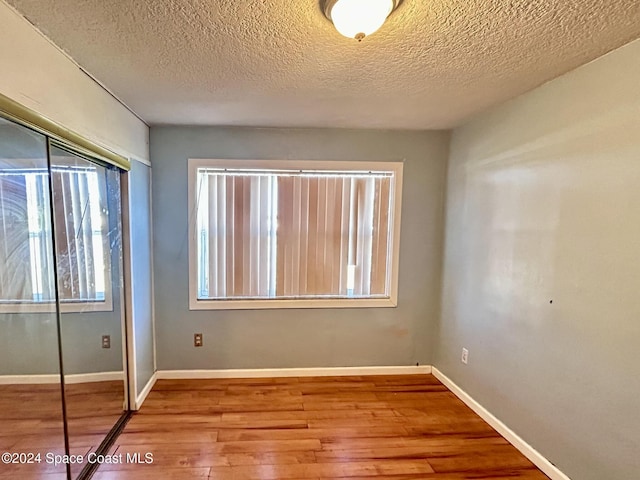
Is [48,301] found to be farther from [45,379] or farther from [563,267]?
[563,267]

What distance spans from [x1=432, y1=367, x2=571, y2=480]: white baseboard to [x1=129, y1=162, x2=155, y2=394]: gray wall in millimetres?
2592

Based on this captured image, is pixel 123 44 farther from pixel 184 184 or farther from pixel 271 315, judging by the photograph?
pixel 271 315

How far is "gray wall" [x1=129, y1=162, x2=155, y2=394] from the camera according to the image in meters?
2.57

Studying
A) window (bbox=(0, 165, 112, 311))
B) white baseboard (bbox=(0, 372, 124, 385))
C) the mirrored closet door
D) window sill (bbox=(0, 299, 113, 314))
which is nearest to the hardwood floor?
the mirrored closet door

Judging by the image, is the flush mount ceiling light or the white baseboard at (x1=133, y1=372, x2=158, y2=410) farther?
the white baseboard at (x1=133, y1=372, x2=158, y2=410)

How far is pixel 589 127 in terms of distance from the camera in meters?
1.75

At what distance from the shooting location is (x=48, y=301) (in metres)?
1.71

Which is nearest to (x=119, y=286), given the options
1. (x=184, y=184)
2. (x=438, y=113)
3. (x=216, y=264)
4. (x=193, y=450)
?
(x=216, y=264)

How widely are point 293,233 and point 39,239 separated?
1838 millimetres

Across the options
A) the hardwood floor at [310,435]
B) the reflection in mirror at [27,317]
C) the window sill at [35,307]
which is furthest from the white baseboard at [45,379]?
the hardwood floor at [310,435]

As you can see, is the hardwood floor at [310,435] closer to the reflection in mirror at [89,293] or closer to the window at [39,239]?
the reflection in mirror at [89,293]

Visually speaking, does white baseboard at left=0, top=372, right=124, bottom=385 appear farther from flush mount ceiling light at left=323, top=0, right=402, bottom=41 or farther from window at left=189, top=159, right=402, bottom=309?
flush mount ceiling light at left=323, top=0, right=402, bottom=41

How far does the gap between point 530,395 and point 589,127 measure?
5.19ft

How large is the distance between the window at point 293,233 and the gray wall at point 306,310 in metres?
0.10
